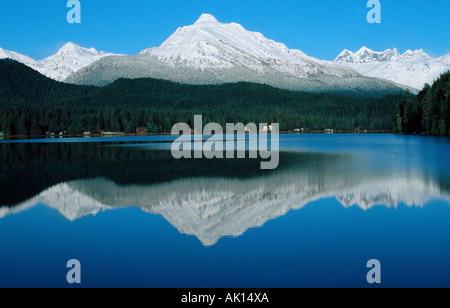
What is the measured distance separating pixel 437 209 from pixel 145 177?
1965 centimetres

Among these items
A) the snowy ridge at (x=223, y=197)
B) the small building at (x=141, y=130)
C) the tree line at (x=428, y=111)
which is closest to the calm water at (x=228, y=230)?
the snowy ridge at (x=223, y=197)

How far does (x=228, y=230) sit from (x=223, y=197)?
6.87m

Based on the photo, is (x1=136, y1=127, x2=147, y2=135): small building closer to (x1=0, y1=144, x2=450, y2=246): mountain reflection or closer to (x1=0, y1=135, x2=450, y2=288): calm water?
(x1=0, y1=144, x2=450, y2=246): mountain reflection

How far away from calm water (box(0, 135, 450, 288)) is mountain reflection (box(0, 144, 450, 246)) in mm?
95

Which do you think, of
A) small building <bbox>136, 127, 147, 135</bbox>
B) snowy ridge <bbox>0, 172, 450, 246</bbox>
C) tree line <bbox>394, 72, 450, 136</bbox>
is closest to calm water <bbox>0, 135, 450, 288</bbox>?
snowy ridge <bbox>0, 172, 450, 246</bbox>

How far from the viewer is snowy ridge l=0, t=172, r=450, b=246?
60.8 feet

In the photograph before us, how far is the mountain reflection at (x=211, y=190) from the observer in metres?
19.7

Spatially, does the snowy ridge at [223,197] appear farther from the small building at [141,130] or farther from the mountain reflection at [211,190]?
the small building at [141,130]

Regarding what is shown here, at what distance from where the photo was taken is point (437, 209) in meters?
19.8

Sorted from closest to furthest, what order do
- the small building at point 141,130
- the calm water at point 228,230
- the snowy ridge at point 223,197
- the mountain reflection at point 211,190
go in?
1. the calm water at point 228,230
2. the snowy ridge at point 223,197
3. the mountain reflection at point 211,190
4. the small building at point 141,130

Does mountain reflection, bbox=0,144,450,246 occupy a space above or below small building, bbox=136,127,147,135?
below

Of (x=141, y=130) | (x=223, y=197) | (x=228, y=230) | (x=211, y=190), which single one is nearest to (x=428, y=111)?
(x=211, y=190)

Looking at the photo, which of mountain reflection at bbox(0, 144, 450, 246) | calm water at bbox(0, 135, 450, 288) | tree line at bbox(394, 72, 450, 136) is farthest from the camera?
tree line at bbox(394, 72, 450, 136)
